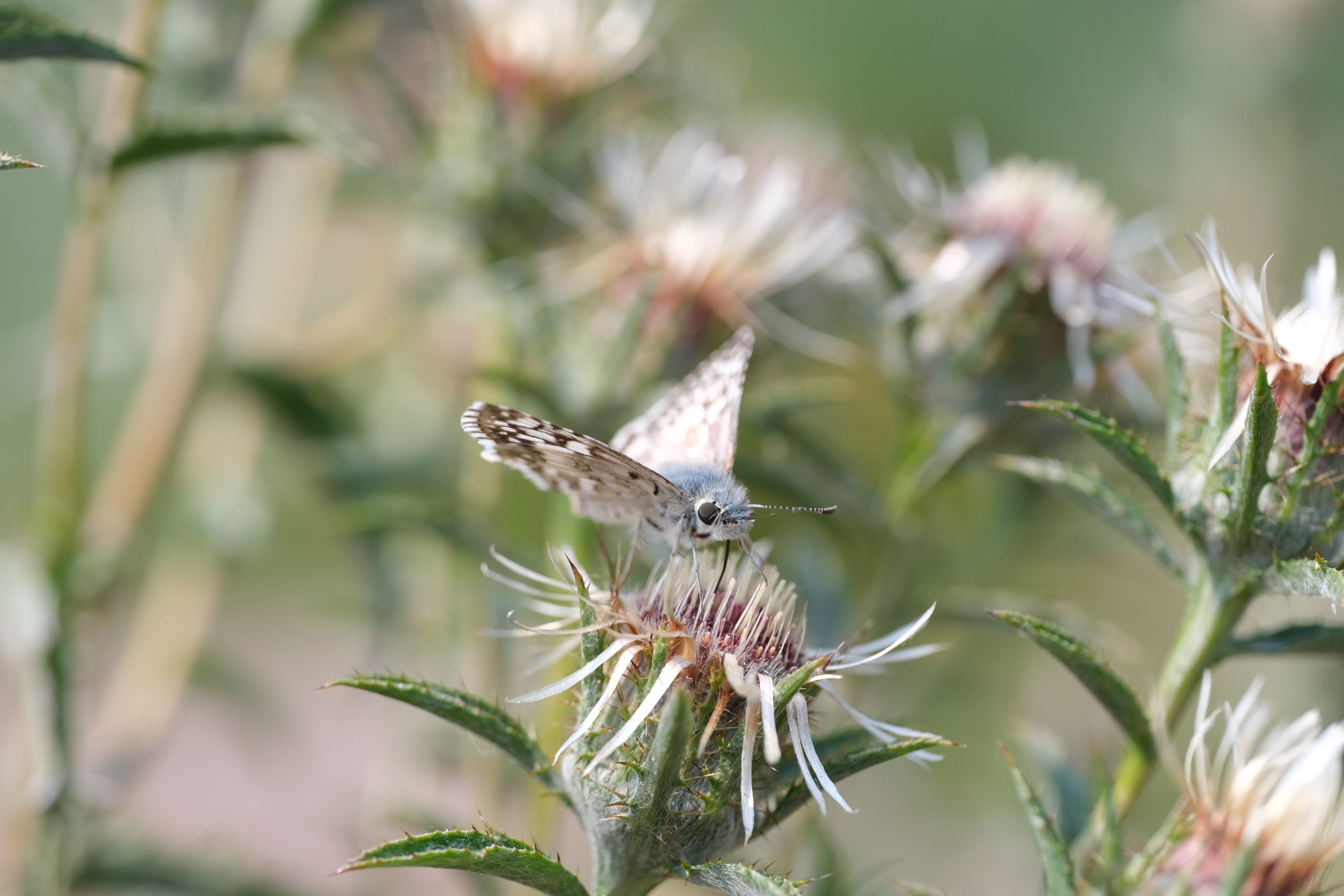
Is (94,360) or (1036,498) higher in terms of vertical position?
(1036,498)

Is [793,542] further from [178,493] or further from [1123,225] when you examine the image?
[178,493]

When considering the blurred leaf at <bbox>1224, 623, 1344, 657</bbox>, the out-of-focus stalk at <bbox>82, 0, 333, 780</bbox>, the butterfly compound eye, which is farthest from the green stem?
the out-of-focus stalk at <bbox>82, 0, 333, 780</bbox>

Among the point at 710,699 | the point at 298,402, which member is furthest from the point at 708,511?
the point at 298,402

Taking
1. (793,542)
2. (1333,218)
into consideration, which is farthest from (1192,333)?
(1333,218)

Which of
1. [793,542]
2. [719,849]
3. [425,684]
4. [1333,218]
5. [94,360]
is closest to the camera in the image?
[425,684]

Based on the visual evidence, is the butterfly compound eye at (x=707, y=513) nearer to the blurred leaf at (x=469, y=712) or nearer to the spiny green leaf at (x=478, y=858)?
the blurred leaf at (x=469, y=712)

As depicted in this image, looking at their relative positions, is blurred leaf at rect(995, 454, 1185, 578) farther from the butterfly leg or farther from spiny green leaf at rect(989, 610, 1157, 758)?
the butterfly leg

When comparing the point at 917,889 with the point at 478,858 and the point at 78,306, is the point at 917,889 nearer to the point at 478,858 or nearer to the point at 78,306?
the point at 478,858
